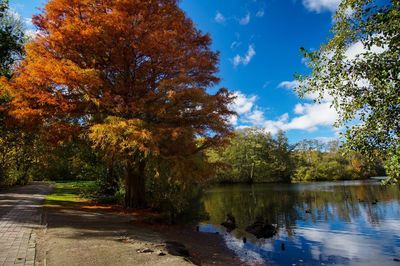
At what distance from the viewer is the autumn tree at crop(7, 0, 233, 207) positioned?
13433mm

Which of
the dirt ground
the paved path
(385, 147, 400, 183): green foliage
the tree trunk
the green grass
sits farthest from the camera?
the green grass

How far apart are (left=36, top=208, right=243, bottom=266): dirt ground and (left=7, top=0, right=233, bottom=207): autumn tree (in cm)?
310

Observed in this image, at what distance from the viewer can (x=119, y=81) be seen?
623 inches

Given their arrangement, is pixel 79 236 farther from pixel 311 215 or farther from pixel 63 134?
pixel 311 215

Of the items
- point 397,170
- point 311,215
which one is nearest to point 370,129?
point 397,170

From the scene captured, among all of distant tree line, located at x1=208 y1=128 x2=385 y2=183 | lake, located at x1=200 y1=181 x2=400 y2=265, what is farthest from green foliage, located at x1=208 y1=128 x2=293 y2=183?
lake, located at x1=200 y1=181 x2=400 y2=265

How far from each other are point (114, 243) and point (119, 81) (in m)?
9.05

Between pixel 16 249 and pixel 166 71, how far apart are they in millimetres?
10630

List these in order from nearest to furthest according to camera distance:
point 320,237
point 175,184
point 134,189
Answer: point 175,184 < point 320,237 < point 134,189

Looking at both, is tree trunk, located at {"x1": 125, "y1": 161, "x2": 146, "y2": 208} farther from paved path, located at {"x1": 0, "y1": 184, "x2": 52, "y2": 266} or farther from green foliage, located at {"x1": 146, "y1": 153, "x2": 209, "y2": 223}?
paved path, located at {"x1": 0, "y1": 184, "x2": 52, "y2": 266}

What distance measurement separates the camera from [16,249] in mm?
7945

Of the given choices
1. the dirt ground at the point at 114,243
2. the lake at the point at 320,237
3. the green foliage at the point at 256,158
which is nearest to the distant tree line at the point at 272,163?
the green foliage at the point at 256,158

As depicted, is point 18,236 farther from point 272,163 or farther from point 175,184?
point 272,163

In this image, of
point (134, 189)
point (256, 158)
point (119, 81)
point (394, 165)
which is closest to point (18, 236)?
point (134, 189)
